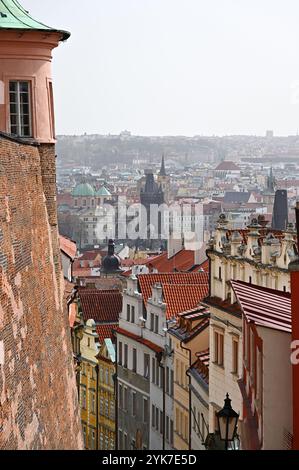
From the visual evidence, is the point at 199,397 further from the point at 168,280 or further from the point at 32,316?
the point at 32,316

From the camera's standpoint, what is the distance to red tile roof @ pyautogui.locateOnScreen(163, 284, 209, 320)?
3359cm

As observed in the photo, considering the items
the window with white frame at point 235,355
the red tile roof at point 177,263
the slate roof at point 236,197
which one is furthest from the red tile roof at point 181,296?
the slate roof at point 236,197

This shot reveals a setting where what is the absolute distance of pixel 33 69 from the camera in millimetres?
17344

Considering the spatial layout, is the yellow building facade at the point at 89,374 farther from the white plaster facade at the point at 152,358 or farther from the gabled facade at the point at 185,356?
the gabled facade at the point at 185,356

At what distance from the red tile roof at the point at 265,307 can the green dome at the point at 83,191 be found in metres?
165

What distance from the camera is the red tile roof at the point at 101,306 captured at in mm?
46531

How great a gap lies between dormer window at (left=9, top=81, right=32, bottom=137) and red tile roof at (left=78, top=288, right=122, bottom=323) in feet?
94.3

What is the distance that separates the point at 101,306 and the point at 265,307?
123ft

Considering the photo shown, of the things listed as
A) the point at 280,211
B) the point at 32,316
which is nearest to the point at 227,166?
the point at 280,211

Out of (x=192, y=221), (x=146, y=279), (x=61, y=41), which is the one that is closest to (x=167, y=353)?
(x=146, y=279)

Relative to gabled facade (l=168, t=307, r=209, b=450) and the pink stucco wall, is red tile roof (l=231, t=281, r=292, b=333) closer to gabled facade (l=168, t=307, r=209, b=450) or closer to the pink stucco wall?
the pink stucco wall

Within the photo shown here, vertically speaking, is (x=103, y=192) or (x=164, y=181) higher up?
(x=164, y=181)

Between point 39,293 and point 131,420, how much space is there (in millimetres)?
21746

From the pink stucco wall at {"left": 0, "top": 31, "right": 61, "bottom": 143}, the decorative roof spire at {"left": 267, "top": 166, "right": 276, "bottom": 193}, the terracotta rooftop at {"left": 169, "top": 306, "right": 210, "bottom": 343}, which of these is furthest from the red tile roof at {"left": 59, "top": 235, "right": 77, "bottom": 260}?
the decorative roof spire at {"left": 267, "top": 166, "right": 276, "bottom": 193}
